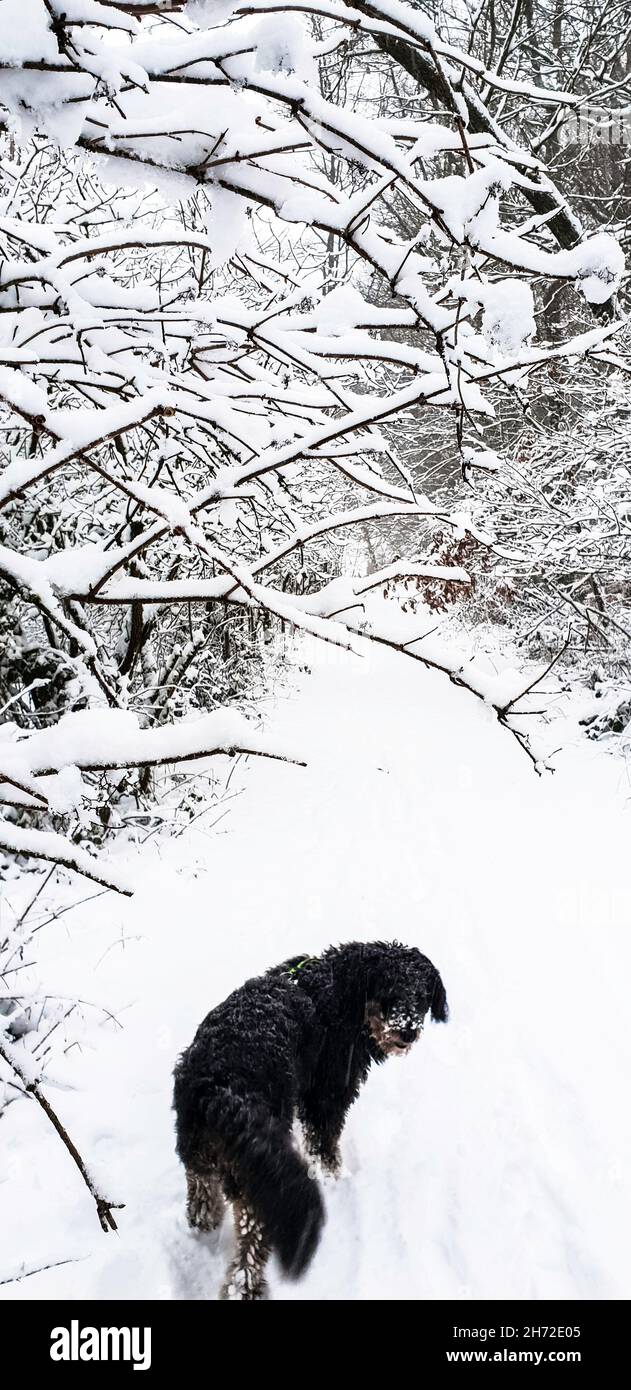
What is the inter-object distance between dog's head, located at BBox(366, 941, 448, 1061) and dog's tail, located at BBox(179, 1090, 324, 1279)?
699mm

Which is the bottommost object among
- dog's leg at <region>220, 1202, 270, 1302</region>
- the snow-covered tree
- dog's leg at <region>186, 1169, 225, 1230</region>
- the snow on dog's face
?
dog's leg at <region>220, 1202, 270, 1302</region>

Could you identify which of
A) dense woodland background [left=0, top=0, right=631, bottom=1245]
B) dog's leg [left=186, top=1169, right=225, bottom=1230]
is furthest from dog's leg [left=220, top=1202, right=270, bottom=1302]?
dense woodland background [left=0, top=0, right=631, bottom=1245]

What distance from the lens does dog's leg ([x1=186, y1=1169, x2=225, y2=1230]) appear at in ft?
7.11

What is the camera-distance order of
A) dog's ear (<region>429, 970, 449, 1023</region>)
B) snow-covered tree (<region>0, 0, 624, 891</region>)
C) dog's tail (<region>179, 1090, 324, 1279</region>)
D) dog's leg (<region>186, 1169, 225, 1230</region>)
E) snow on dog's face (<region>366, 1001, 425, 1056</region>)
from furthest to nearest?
dog's ear (<region>429, 970, 449, 1023</region>)
snow on dog's face (<region>366, 1001, 425, 1056</region>)
dog's leg (<region>186, 1169, 225, 1230</region>)
dog's tail (<region>179, 1090, 324, 1279</region>)
snow-covered tree (<region>0, 0, 624, 891</region>)

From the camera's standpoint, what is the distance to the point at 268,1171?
1.87m

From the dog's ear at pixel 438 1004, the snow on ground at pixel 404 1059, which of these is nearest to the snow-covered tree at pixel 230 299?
the snow on ground at pixel 404 1059

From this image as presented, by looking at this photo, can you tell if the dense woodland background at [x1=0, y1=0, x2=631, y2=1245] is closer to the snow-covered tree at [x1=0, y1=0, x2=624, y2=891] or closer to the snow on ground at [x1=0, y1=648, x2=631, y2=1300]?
the snow-covered tree at [x1=0, y1=0, x2=624, y2=891]

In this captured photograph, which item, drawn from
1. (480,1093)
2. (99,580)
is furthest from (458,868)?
(99,580)

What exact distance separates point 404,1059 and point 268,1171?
164 cm

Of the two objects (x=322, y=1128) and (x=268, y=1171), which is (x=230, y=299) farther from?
(x=322, y=1128)

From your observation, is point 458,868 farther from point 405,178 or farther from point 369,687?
point 369,687

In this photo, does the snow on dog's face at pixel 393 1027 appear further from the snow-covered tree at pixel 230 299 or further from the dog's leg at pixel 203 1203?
the snow-covered tree at pixel 230 299

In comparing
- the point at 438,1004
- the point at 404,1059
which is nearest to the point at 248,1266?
the point at 438,1004
